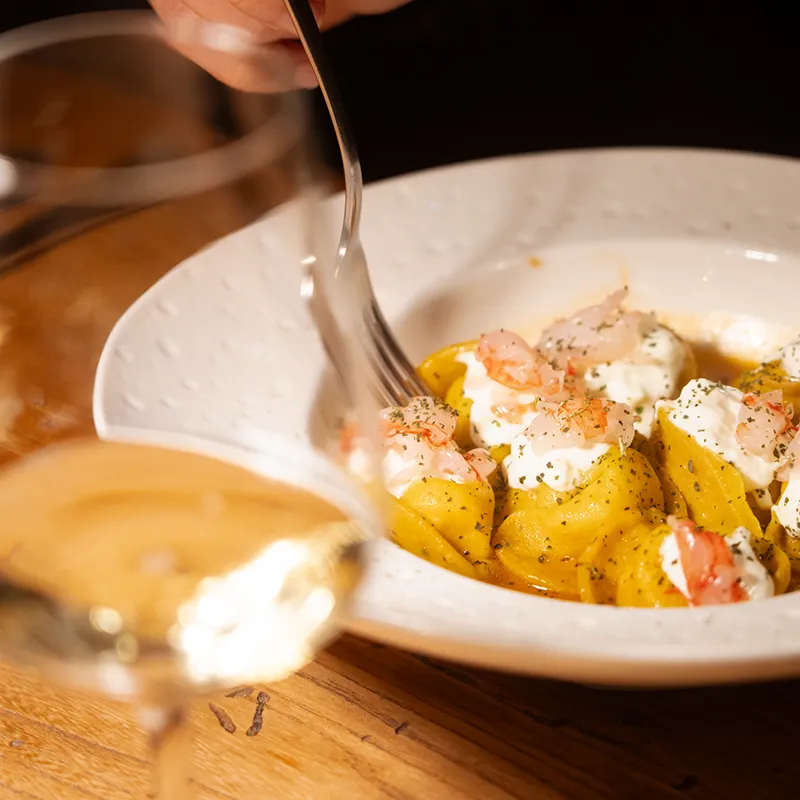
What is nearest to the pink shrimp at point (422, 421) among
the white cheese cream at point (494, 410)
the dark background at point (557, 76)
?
the white cheese cream at point (494, 410)

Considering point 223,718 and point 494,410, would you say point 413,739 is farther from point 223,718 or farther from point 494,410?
point 494,410

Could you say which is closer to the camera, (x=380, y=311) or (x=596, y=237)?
(x=380, y=311)

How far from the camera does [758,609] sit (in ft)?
3.56

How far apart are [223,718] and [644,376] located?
3.02 ft

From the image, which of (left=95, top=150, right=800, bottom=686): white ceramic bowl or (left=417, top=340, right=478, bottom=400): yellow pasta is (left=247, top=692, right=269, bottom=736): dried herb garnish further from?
(left=417, top=340, right=478, bottom=400): yellow pasta

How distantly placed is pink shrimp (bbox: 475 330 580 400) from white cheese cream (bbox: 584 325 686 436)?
7cm

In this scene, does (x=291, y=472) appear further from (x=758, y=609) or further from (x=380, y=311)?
(x=380, y=311)

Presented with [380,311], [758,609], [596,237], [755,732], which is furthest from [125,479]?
[596,237]

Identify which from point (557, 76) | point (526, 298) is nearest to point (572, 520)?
point (526, 298)

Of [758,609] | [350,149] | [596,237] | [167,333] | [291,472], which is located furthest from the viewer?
[596,237]

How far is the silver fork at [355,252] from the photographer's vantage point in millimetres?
1477

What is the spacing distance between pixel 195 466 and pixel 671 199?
150 cm

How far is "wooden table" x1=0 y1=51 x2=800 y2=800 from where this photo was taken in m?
1.11

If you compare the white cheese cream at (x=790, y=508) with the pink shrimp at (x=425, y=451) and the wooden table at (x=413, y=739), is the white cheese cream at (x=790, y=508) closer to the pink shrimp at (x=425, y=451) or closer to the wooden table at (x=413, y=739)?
the wooden table at (x=413, y=739)
